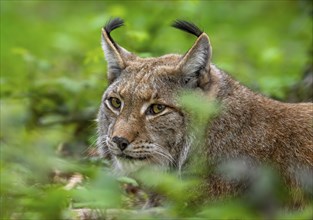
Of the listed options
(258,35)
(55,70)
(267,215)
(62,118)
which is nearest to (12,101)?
(62,118)

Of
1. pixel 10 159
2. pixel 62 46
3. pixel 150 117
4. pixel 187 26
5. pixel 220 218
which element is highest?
pixel 62 46

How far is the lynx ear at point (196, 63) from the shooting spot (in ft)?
25.8

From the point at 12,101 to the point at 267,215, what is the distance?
4.64 meters

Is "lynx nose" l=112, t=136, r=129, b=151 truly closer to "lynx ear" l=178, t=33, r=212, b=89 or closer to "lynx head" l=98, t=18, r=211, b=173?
"lynx head" l=98, t=18, r=211, b=173

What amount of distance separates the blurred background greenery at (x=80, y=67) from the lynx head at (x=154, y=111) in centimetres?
46

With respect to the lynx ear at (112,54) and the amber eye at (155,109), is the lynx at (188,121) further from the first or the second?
the lynx ear at (112,54)

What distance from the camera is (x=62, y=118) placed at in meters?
10.5

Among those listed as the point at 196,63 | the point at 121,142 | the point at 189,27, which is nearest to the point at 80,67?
the point at 189,27

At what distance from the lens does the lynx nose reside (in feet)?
25.0

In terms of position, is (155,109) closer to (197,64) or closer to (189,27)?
(197,64)

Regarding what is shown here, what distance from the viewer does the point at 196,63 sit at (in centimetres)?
795

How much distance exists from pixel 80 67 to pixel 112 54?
4.59 meters

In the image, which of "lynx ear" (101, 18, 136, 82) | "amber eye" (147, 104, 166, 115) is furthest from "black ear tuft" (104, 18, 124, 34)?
"amber eye" (147, 104, 166, 115)

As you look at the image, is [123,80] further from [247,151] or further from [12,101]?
[12,101]
